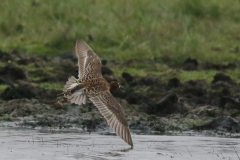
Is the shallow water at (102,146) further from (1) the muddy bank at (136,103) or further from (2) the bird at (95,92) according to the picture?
(1) the muddy bank at (136,103)

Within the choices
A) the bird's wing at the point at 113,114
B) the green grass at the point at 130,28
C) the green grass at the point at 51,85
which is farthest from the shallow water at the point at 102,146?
the green grass at the point at 130,28

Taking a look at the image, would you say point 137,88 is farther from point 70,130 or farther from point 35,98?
point 70,130

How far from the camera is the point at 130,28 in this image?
30.5 m

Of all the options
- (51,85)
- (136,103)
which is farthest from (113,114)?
Answer: (51,85)

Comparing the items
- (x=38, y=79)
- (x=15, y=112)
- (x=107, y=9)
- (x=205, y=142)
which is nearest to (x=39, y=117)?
(x=15, y=112)

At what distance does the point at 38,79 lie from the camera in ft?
69.9

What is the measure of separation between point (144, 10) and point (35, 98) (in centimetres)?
1651

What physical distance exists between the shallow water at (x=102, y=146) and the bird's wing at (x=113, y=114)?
44cm

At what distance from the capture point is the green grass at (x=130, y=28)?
2812cm

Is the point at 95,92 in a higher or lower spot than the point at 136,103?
lower

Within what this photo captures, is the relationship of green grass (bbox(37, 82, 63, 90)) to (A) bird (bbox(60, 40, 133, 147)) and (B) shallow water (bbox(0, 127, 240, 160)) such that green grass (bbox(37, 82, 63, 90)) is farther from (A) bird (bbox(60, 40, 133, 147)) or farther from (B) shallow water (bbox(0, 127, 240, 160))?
(A) bird (bbox(60, 40, 133, 147))

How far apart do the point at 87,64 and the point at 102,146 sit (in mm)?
1968

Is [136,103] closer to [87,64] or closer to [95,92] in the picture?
[87,64]

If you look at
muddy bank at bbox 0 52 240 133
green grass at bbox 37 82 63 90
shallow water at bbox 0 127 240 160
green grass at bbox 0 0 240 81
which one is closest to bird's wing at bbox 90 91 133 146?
shallow water at bbox 0 127 240 160
